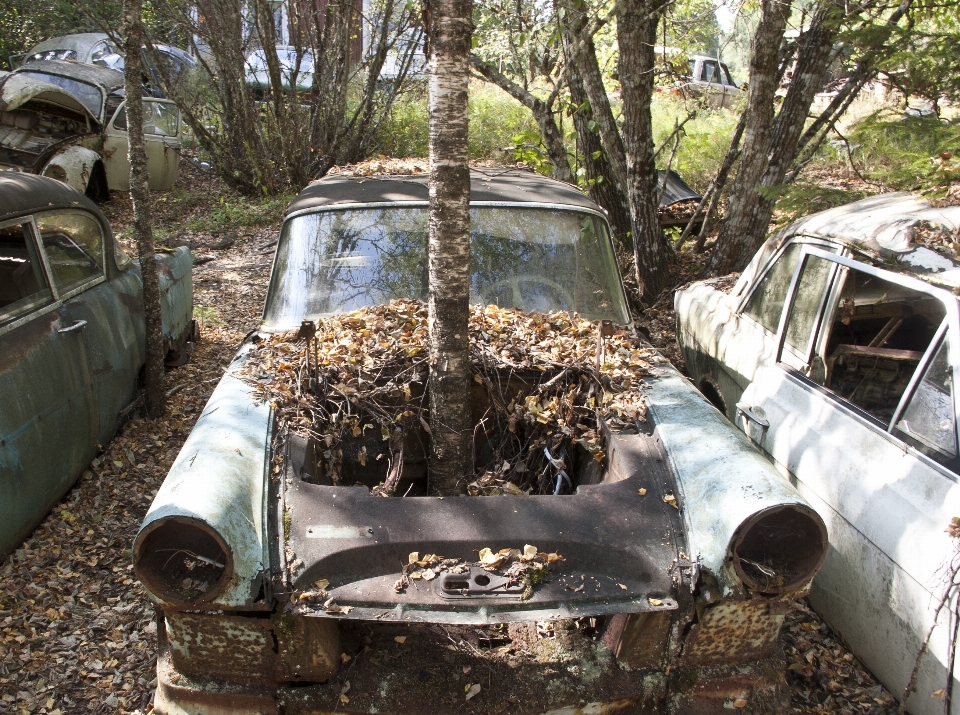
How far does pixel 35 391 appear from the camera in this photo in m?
3.78

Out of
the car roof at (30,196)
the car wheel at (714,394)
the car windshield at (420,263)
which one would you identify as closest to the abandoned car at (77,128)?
the car roof at (30,196)

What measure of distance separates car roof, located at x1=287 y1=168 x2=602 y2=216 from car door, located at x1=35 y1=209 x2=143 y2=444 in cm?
136

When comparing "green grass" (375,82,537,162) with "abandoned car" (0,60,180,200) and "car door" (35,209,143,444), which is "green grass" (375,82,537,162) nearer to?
"abandoned car" (0,60,180,200)

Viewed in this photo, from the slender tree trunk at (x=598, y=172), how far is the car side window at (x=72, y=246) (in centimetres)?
471

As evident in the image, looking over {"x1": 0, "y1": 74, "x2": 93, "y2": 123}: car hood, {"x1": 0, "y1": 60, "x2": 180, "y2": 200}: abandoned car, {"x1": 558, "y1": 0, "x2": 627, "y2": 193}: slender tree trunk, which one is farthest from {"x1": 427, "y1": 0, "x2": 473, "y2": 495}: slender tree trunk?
{"x1": 0, "y1": 74, "x2": 93, "y2": 123}: car hood

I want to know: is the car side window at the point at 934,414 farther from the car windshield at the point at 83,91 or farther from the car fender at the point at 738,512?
the car windshield at the point at 83,91

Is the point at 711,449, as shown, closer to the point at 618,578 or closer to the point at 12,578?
the point at 618,578

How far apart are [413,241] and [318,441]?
147 centimetres

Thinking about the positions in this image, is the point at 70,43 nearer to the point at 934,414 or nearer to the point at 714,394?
the point at 714,394

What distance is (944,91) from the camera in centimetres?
557

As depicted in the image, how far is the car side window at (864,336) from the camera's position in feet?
11.8

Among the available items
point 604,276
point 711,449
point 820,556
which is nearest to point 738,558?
point 820,556

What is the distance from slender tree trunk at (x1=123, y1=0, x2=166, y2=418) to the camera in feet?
15.6

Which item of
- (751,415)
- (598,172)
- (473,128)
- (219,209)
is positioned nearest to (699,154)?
(598,172)
